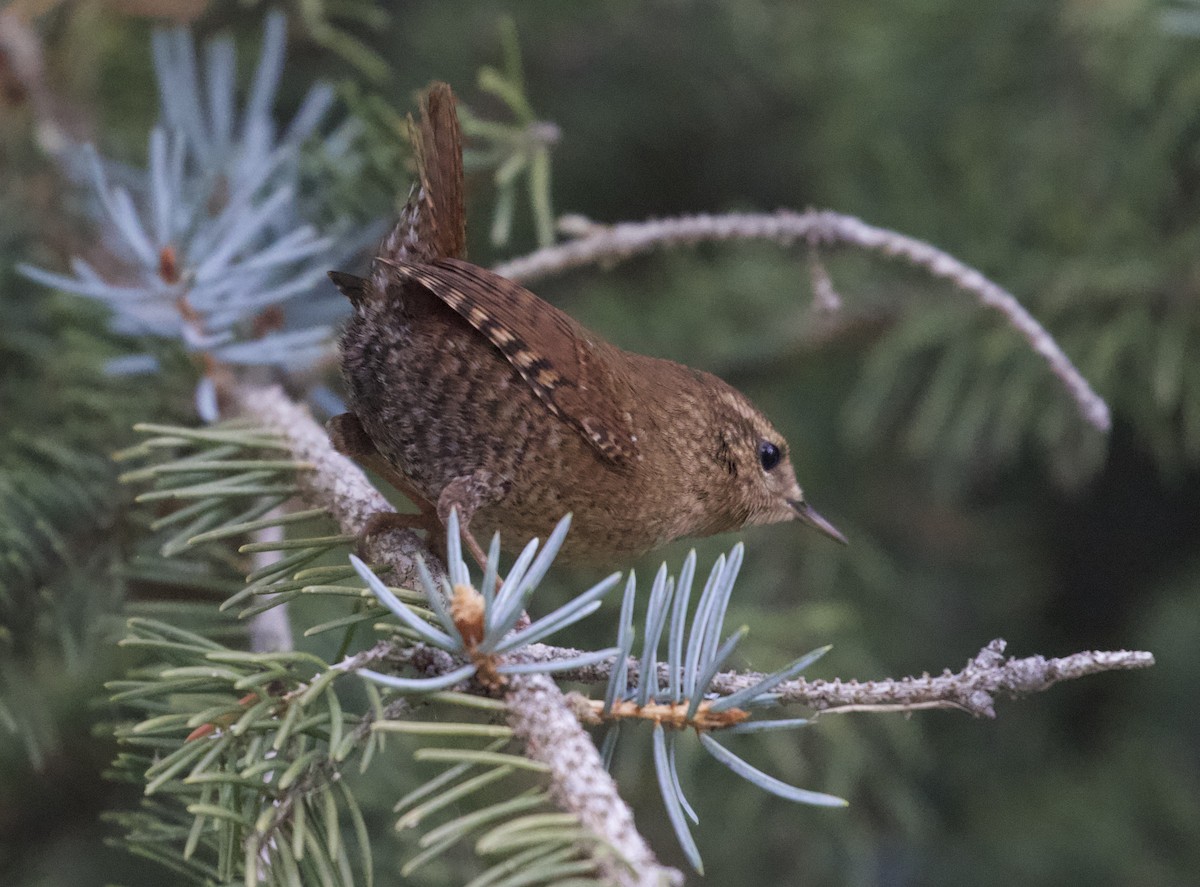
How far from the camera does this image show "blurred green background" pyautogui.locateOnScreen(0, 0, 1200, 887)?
6.70ft

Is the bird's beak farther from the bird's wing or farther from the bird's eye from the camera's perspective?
the bird's wing

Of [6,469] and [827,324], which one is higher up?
[827,324]

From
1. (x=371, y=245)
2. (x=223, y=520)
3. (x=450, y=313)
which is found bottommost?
(x=223, y=520)

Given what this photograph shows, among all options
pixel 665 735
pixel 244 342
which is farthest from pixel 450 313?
pixel 665 735

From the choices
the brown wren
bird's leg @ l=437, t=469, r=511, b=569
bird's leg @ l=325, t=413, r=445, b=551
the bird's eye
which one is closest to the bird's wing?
the brown wren

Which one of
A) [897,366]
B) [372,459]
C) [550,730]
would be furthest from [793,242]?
[550,730]

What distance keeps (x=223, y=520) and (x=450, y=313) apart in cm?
42

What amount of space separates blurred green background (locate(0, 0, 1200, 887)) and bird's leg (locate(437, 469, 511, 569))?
57 centimetres

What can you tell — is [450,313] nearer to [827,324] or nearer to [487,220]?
[827,324]

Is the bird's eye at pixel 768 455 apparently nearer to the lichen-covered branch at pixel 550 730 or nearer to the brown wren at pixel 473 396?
the brown wren at pixel 473 396

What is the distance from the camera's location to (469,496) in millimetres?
1481

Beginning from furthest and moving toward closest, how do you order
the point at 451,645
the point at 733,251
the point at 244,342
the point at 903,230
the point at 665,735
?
the point at 733,251 → the point at 903,230 → the point at 244,342 → the point at 665,735 → the point at 451,645

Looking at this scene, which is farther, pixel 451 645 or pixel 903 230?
pixel 903 230

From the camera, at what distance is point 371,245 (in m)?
1.92
